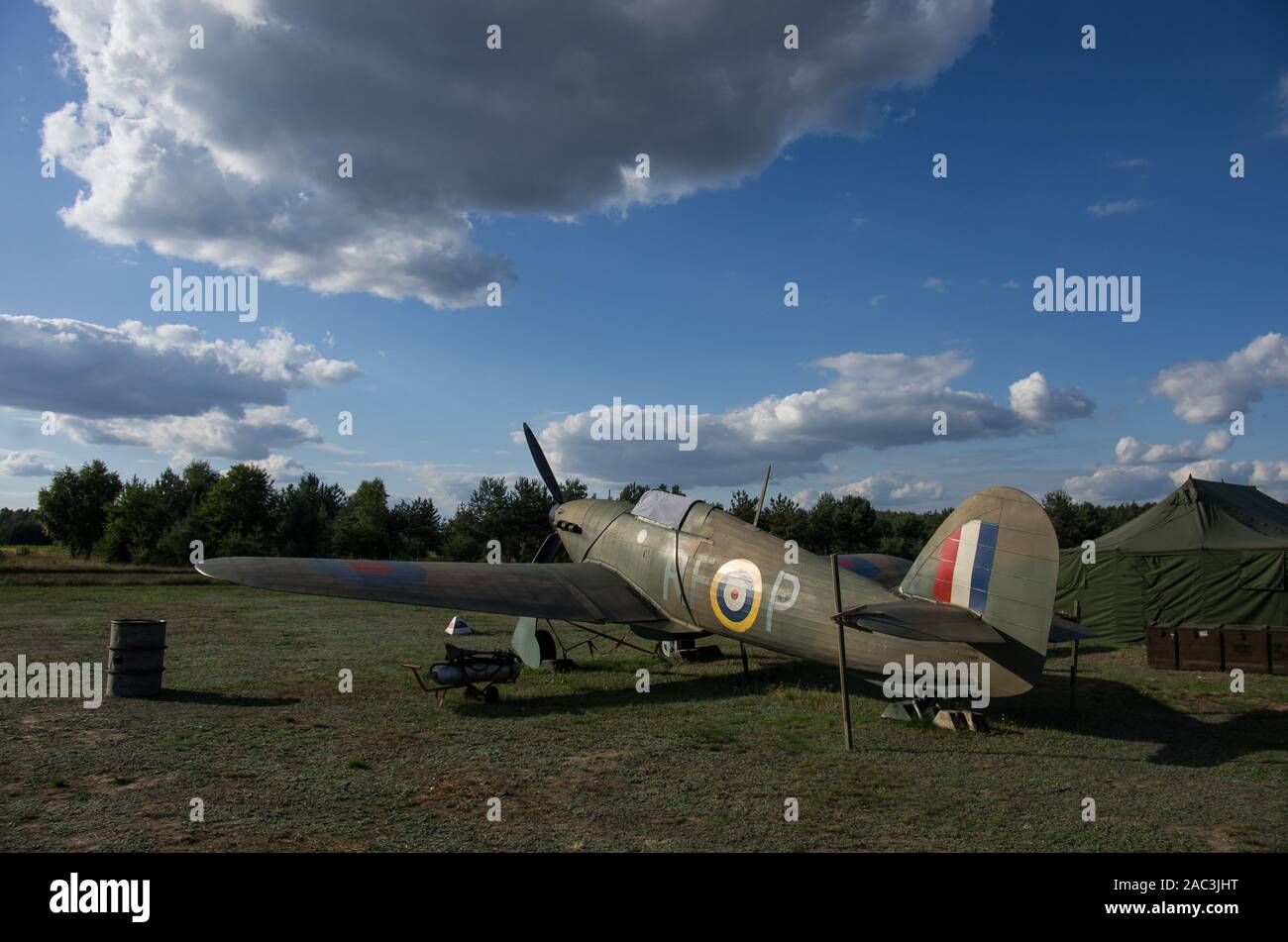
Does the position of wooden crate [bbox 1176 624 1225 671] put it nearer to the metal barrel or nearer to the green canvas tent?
the green canvas tent

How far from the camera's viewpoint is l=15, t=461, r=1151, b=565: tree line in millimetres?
41281

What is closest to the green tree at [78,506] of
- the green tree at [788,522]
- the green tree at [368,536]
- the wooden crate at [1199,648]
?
the green tree at [368,536]

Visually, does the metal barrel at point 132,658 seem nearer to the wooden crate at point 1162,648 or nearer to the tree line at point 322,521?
the wooden crate at point 1162,648

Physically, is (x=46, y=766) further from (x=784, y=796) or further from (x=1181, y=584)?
(x=1181, y=584)

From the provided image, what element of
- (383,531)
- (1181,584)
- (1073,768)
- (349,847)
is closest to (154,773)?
(349,847)

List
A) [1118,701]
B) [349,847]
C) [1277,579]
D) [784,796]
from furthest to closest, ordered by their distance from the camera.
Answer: [1277,579]
[1118,701]
[784,796]
[349,847]

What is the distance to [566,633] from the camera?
16.2 metres

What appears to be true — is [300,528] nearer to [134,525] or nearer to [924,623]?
[134,525]

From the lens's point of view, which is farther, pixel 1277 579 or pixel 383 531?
pixel 383 531

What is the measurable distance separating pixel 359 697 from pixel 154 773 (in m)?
3.13

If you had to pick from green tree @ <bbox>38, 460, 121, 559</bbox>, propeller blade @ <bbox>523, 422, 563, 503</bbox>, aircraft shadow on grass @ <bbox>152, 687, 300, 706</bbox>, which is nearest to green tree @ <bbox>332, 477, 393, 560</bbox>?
green tree @ <bbox>38, 460, 121, 559</bbox>

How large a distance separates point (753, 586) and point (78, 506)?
5992cm

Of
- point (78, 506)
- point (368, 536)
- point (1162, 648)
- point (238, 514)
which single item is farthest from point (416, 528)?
point (1162, 648)

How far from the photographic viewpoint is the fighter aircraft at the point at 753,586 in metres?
6.95
